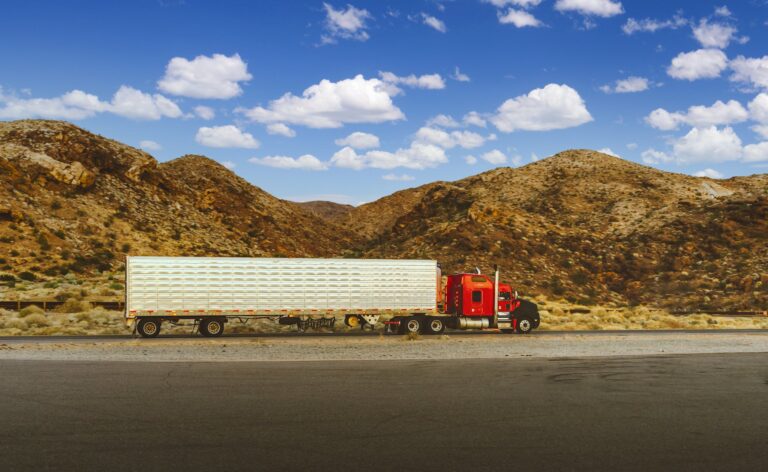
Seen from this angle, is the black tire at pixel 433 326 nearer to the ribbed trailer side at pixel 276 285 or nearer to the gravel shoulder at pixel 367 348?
the ribbed trailer side at pixel 276 285

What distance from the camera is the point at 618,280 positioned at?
6544cm

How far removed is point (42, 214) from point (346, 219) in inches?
2484

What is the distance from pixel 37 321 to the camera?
31.3 m

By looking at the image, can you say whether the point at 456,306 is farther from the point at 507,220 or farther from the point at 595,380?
the point at 507,220

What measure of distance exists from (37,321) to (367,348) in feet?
59.5

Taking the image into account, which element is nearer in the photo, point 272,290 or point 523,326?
point 272,290

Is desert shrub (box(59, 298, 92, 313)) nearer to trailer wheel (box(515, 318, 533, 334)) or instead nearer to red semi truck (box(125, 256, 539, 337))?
red semi truck (box(125, 256, 539, 337))

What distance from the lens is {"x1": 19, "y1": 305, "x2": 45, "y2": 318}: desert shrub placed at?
108 feet

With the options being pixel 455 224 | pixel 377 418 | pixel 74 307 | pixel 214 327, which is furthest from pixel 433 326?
pixel 455 224

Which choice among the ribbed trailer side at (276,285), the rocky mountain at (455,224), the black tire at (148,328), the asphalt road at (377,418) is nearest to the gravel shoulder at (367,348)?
the black tire at (148,328)

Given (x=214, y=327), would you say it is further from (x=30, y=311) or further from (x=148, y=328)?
(x=30, y=311)

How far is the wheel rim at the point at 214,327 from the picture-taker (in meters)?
28.3

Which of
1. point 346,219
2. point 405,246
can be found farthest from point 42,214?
point 346,219

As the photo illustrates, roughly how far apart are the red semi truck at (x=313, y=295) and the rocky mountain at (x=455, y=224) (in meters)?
27.5
